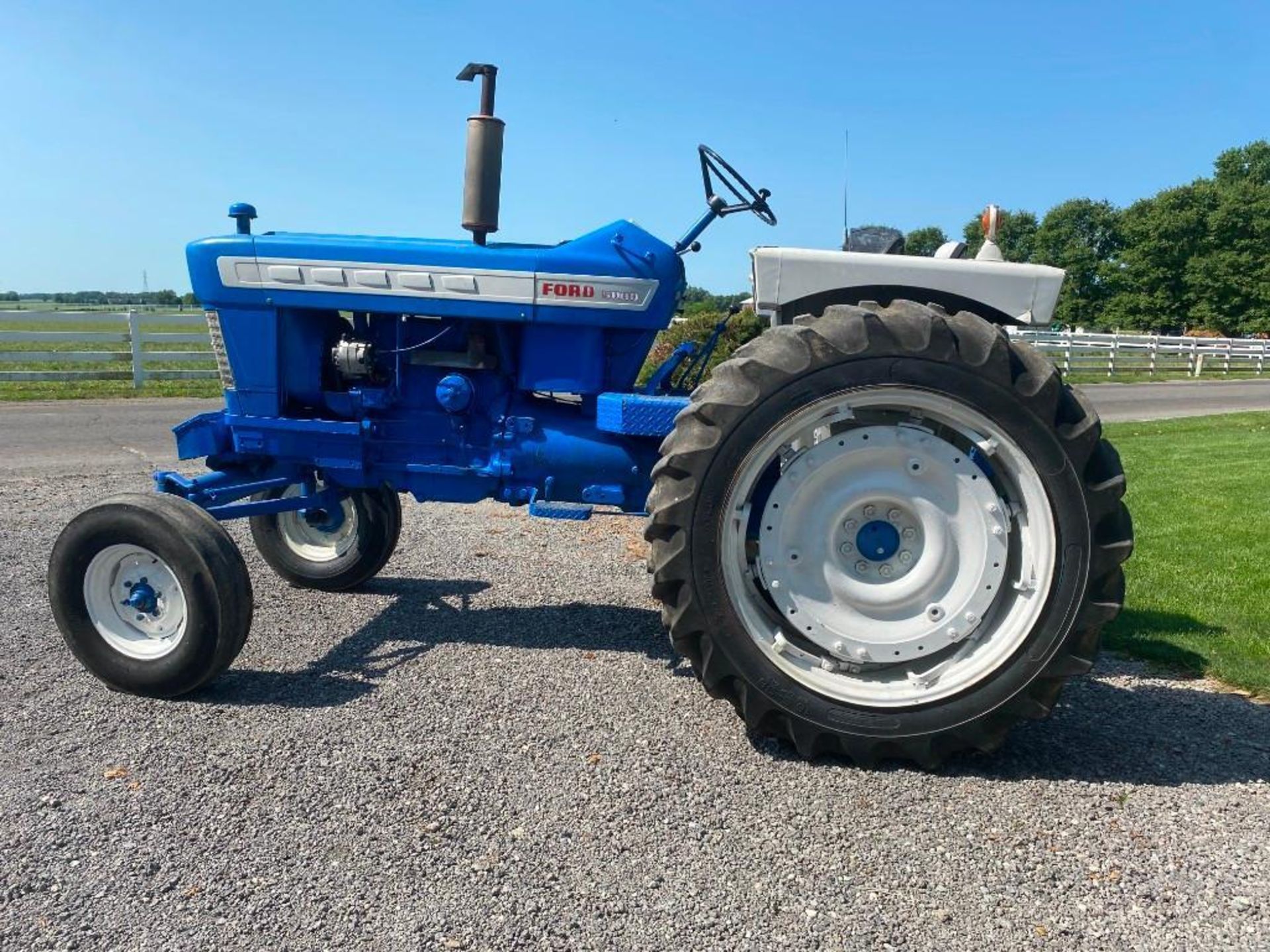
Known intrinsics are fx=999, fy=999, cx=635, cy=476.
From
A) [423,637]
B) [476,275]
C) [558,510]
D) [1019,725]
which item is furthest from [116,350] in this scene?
[1019,725]

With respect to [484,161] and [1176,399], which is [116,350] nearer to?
[484,161]

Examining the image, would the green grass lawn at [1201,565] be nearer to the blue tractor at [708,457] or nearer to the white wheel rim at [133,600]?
the blue tractor at [708,457]

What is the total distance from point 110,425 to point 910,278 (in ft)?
38.7

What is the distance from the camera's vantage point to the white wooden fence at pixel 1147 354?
30.0 meters

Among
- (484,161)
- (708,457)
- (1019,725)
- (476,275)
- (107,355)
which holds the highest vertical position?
(484,161)

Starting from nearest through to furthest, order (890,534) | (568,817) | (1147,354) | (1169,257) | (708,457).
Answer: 1. (568,817)
2. (708,457)
3. (890,534)
4. (1147,354)
5. (1169,257)

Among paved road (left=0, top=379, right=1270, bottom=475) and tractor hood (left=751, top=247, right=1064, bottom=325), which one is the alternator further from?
paved road (left=0, top=379, right=1270, bottom=475)

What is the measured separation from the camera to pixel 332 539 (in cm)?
542

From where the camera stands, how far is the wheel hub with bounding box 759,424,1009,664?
132 inches

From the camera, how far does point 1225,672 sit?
4.31m

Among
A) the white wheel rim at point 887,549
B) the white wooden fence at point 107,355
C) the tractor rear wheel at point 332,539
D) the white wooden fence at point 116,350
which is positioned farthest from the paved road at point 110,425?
the white wheel rim at point 887,549

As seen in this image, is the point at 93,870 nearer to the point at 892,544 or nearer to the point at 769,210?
the point at 892,544

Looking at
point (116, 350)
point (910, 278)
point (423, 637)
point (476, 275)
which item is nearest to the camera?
point (910, 278)

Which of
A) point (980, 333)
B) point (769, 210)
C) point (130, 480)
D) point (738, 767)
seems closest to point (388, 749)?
point (738, 767)
